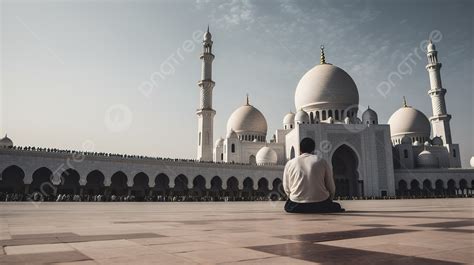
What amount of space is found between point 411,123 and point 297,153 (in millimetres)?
19805

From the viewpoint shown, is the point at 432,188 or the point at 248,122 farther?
the point at 248,122

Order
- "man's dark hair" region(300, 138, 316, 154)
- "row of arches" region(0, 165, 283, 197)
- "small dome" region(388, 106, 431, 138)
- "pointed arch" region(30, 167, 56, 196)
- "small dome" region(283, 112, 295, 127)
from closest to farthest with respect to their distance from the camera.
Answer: "man's dark hair" region(300, 138, 316, 154) < "row of arches" region(0, 165, 283, 197) < "pointed arch" region(30, 167, 56, 196) < "small dome" region(283, 112, 295, 127) < "small dome" region(388, 106, 431, 138)

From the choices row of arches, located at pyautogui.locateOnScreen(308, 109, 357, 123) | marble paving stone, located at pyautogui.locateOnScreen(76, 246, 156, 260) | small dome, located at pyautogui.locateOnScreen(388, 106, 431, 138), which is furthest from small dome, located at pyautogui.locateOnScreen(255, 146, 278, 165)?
marble paving stone, located at pyautogui.locateOnScreen(76, 246, 156, 260)

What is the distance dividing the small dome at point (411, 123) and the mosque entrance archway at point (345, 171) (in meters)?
12.2

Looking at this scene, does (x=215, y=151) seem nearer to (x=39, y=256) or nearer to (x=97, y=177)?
(x=97, y=177)

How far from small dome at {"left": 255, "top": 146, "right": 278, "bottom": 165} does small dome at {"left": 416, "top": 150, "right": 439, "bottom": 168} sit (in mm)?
16852

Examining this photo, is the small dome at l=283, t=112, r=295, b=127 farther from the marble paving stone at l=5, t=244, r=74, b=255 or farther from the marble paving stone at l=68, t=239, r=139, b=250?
the marble paving stone at l=5, t=244, r=74, b=255

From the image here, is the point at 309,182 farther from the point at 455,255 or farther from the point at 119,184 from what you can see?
the point at 119,184

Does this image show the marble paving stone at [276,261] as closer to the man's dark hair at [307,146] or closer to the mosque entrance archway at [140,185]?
the man's dark hair at [307,146]

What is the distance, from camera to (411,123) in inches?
1754

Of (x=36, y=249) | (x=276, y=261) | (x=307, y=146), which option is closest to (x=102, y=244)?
(x=36, y=249)

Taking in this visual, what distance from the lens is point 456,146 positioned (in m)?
41.2

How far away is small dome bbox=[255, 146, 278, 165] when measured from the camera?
35406 mm

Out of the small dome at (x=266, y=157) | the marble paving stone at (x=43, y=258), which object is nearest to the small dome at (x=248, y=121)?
the small dome at (x=266, y=157)
